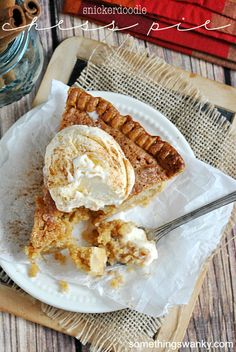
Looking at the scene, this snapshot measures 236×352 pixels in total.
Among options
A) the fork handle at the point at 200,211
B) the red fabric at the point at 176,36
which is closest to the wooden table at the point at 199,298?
the red fabric at the point at 176,36

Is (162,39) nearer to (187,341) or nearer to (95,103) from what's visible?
(95,103)

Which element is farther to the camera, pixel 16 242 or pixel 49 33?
pixel 49 33

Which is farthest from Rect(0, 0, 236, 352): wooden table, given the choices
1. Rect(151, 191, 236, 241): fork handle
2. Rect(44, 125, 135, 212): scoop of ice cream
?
Rect(44, 125, 135, 212): scoop of ice cream

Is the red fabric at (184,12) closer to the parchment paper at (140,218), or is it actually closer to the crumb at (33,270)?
the parchment paper at (140,218)

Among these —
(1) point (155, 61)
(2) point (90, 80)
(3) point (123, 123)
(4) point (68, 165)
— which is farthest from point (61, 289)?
(1) point (155, 61)

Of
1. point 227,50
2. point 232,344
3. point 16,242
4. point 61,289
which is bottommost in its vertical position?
point 232,344

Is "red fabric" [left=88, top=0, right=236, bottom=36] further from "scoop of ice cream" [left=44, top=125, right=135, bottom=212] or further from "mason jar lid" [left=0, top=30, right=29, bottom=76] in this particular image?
"scoop of ice cream" [left=44, top=125, right=135, bottom=212]

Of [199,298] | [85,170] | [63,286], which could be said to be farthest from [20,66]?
A: [199,298]
